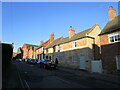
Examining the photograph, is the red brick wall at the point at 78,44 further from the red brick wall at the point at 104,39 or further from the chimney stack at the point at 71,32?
the red brick wall at the point at 104,39

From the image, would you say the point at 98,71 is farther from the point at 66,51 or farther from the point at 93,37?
the point at 66,51

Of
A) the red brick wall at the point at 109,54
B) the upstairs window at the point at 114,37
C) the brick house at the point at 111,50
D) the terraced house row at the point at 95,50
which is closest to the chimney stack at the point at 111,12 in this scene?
the terraced house row at the point at 95,50

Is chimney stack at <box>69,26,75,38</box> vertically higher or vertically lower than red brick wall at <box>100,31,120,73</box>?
higher

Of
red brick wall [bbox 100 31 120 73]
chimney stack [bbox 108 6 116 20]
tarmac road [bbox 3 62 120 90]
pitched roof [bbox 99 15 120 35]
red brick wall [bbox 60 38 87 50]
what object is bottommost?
tarmac road [bbox 3 62 120 90]

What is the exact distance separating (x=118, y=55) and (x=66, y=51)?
12.5 m

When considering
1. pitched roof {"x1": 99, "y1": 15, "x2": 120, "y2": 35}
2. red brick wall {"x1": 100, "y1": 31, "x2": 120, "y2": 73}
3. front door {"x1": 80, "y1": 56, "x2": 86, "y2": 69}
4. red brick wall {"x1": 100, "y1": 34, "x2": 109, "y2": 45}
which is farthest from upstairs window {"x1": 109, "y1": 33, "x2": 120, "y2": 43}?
front door {"x1": 80, "y1": 56, "x2": 86, "y2": 69}

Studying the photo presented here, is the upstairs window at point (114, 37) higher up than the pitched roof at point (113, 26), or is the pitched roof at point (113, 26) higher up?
the pitched roof at point (113, 26)

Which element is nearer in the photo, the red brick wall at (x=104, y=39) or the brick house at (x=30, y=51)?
the red brick wall at (x=104, y=39)

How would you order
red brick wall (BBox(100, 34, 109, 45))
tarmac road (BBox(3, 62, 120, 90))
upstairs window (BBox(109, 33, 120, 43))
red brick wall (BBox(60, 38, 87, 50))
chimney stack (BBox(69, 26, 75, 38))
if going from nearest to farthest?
tarmac road (BBox(3, 62, 120, 90)) < upstairs window (BBox(109, 33, 120, 43)) < red brick wall (BBox(100, 34, 109, 45)) < red brick wall (BBox(60, 38, 87, 50)) < chimney stack (BBox(69, 26, 75, 38))

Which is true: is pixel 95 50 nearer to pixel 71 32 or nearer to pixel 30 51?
pixel 71 32

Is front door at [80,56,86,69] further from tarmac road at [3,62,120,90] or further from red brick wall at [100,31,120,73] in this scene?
tarmac road at [3,62,120,90]

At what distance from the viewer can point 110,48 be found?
1573 cm

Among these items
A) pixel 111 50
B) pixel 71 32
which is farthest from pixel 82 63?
pixel 71 32

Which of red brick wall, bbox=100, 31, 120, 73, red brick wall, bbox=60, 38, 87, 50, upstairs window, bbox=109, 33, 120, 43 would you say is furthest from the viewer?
red brick wall, bbox=60, 38, 87, 50
